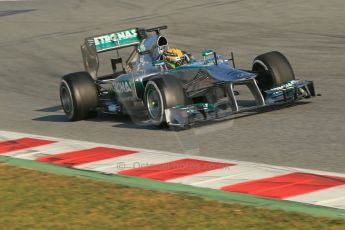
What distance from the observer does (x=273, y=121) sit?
959 cm

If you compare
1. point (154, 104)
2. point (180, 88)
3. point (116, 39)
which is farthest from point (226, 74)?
point (116, 39)

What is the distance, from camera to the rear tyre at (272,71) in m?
10.4

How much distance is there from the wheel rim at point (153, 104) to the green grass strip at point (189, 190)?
6.10 ft

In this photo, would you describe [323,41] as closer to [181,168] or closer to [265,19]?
[265,19]

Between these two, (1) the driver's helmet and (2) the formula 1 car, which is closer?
(2) the formula 1 car

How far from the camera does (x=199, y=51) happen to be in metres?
16.9

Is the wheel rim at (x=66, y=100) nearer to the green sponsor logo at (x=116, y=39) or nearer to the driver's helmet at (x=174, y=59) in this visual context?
the green sponsor logo at (x=116, y=39)

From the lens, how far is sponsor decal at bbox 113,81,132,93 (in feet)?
35.1

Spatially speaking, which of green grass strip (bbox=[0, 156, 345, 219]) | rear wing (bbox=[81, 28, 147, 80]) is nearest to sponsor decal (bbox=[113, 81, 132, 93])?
rear wing (bbox=[81, 28, 147, 80])

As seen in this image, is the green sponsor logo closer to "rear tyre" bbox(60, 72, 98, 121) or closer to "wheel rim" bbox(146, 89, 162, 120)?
"rear tyre" bbox(60, 72, 98, 121)

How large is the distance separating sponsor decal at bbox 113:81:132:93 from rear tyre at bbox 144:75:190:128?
0.82m

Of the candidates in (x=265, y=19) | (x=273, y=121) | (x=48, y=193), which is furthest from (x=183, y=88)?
(x=265, y=19)

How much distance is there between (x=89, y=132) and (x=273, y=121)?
7.96ft

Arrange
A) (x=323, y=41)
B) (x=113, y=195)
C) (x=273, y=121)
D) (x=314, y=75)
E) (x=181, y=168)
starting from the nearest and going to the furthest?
(x=113, y=195) < (x=181, y=168) < (x=273, y=121) < (x=314, y=75) < (x=323, y=41)
